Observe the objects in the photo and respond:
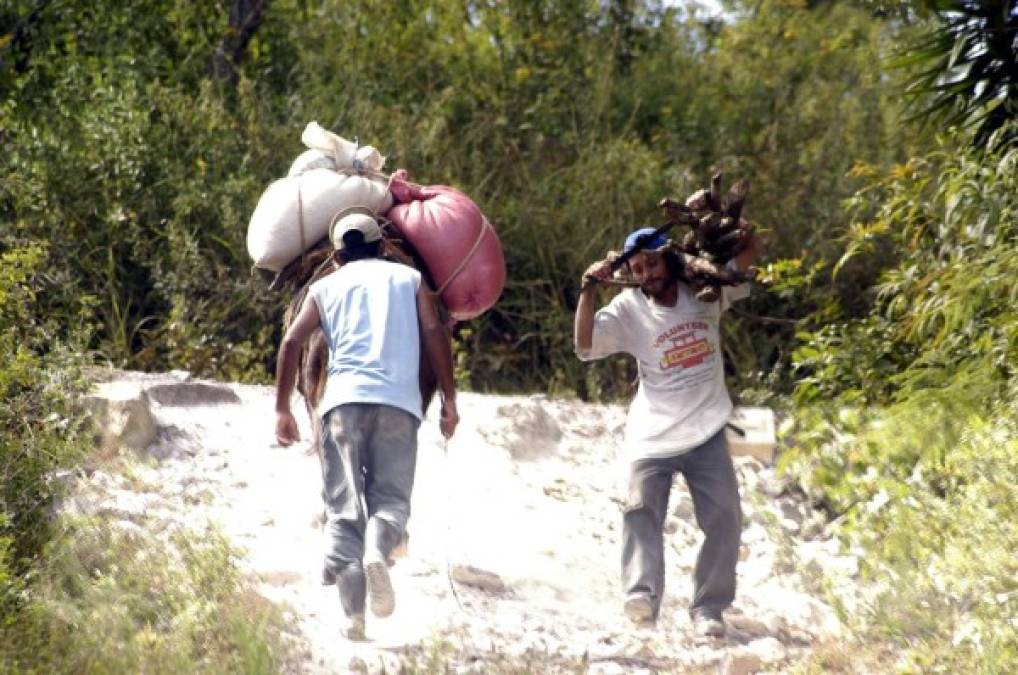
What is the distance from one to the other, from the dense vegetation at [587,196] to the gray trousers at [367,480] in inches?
44.1

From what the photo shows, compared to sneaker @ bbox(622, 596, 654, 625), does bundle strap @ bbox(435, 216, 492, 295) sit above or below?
above

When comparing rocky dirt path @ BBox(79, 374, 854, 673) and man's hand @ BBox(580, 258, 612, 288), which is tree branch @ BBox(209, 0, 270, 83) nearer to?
rocky dirt path @ BBox(79, 374, 854, 673)

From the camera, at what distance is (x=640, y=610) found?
718cm

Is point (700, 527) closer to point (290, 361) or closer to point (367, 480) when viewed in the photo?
point (367, 480)

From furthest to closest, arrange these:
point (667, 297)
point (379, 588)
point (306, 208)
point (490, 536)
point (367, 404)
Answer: point (490, 536) → point (306, 208) → point (667, 297) → point (367, 404) → point (379, 588)

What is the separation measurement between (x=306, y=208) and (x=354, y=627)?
187 centimetres

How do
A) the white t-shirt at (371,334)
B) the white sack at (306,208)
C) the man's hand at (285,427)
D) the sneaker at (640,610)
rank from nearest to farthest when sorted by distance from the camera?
the white t-shirt at (371,334) < the man's hand at (285,427) < the sneaker at (640,610) < the white sack at (306,208)

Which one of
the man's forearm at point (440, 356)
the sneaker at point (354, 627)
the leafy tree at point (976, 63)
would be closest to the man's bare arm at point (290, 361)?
the man's forearm at point (440, 356)

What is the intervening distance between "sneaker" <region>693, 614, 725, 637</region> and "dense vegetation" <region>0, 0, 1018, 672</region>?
0.66 m

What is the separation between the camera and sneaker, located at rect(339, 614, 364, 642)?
6480mm

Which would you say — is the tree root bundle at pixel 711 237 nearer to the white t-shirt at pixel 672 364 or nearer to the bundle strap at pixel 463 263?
Answer: the white t-shirt at pixel 672 364

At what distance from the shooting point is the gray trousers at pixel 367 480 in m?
6.63

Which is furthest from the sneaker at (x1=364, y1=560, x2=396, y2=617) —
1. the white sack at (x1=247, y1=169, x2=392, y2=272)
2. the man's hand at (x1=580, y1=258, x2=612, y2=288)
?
the white sack at (x1=247, y1=169, x2=392, y2=272)

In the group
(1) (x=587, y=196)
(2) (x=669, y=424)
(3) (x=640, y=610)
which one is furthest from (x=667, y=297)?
(1) (x=587, y=196)
